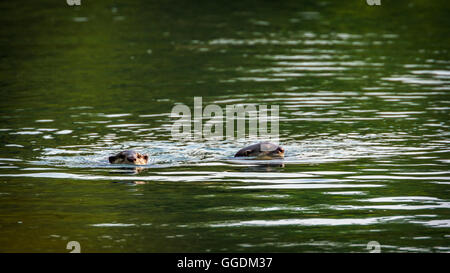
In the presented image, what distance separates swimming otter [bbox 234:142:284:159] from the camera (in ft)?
56.3

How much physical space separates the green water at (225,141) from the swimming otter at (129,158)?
0.88 feet

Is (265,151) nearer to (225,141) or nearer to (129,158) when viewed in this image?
(225,141)

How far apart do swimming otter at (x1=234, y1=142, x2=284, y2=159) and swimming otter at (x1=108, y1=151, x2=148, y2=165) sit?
6.51 ft

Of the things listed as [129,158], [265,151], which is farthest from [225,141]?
[129,158]

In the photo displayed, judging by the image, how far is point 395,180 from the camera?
15477mm

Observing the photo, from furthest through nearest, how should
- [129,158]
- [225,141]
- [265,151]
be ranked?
[225,141], [265,151], [129,158]

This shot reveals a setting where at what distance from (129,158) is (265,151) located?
2576mm

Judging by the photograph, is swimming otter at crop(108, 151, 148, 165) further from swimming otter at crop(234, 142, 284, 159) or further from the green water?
swimming otter at crop(234, 142, 284, 159)

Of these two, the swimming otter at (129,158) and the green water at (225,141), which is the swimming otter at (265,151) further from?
the swimming otter at (129,158)

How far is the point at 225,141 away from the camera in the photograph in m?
19.3

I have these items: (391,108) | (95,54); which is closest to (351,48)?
(95,54)

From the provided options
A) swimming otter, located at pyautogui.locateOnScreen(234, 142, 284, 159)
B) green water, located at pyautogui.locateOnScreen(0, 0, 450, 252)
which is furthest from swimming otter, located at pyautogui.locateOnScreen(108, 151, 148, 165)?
swimming otter, located at pyautogui.locateOnScreen(234, 142, 284, 159)

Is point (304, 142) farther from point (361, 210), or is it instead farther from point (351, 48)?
point (351, 48)

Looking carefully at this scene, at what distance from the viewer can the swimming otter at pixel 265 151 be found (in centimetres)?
1717
